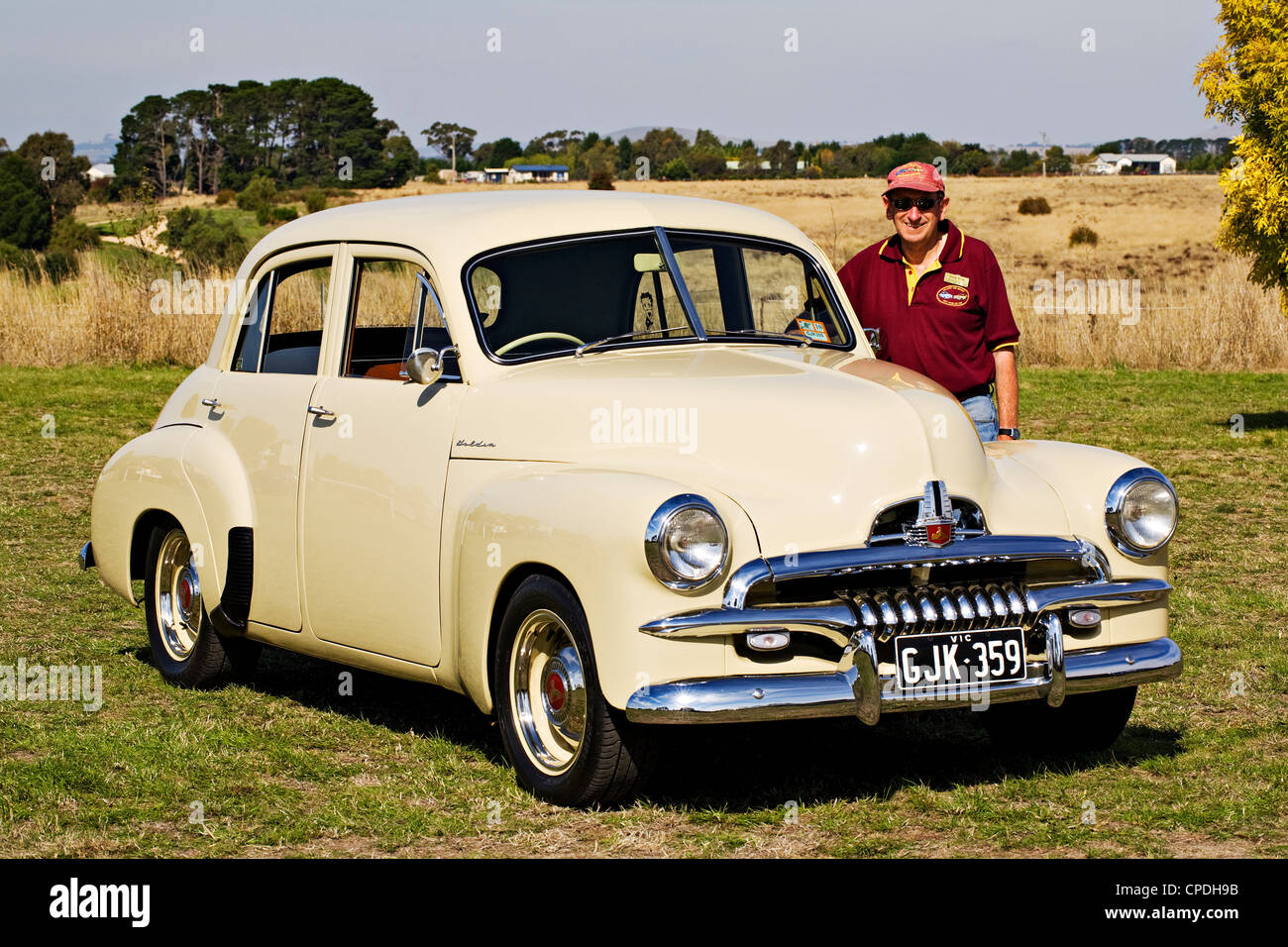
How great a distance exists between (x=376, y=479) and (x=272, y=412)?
90 cm

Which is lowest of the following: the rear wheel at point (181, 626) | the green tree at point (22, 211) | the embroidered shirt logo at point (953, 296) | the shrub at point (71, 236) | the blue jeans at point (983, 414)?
the rear wheel at point (181, 626)

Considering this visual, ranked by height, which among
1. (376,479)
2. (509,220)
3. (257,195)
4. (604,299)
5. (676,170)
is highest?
(676,170)

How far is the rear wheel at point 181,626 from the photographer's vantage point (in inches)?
287

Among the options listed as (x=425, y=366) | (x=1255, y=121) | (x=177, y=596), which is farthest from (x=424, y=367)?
→ (x=1255, y=121)

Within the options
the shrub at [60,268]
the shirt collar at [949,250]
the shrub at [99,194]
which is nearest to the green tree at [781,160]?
the shrub at [99,194]

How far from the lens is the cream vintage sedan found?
4.88 meters

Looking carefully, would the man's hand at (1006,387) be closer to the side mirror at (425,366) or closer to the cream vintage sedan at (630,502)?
the cream vintage sedan at (630,502)

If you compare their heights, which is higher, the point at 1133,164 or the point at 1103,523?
the point at 1133,164

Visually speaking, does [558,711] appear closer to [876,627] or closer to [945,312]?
[876,627]

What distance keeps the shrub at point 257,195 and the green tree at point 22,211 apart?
7653 mm

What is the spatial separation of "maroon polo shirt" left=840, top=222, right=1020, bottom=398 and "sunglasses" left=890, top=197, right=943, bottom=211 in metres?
0.17

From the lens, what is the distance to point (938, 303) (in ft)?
23.9

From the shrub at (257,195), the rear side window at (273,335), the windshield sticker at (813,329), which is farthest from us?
the shrub at (257,195)
